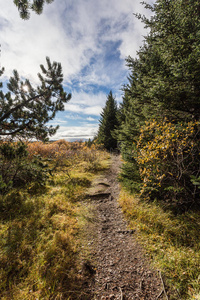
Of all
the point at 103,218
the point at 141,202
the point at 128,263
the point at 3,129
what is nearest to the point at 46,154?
the point at 3,129

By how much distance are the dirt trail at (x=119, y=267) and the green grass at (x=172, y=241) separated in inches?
11.7

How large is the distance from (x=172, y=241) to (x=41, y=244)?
13.1 ft

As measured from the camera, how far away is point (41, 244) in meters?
3.35

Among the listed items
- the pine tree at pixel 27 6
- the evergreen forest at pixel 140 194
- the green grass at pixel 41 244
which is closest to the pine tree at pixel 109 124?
the evergreen forest at pixel 140 194

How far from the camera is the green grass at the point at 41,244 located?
2.44 m

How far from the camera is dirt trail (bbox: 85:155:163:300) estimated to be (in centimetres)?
251

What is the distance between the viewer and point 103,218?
4.94m

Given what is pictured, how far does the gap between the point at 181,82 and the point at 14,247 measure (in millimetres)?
A: 7107

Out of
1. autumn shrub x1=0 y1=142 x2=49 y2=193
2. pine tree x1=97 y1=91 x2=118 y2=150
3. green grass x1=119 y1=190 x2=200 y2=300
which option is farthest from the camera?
pine tree x1=97 y1=91 x2=118 y2=150

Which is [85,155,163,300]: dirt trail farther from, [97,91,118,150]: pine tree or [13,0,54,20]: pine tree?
[97,91,118,150]: pine tree

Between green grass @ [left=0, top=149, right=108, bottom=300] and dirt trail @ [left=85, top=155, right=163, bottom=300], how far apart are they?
487 millimetres

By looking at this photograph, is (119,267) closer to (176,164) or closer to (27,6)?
(176,164)

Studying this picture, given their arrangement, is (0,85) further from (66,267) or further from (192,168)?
(192,168)

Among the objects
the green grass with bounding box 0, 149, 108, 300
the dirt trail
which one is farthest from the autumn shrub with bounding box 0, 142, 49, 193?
the dirt trail
